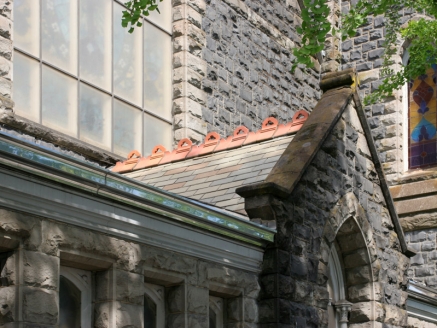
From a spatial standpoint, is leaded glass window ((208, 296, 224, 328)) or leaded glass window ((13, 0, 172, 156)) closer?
leaded glass window ((208, 296, 224, 328))

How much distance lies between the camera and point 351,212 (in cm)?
1107

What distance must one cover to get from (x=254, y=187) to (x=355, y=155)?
2149 mm

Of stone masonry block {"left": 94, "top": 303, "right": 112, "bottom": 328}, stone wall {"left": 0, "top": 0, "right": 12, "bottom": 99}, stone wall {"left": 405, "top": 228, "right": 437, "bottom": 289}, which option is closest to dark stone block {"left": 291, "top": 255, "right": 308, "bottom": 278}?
stone masonry block {"left": 94, "top": 303, "right": 112, "bottom": 328}

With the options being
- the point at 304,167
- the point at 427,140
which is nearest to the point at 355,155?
the point at 304,167

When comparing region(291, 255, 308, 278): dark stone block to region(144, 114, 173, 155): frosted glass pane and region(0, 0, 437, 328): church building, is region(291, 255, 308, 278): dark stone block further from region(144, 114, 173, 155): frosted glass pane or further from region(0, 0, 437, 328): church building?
region(144, 114, 173, 155): frosted glass pane

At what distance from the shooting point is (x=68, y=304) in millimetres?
7770

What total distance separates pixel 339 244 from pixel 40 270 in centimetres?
515

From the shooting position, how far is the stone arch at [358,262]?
1126 centimetres

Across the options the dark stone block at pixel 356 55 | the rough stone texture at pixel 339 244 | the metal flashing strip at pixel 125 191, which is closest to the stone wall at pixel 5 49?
the rough stone texture at pixel 339 244

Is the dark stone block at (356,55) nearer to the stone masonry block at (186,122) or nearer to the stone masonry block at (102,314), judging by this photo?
the stone masonry block at (186,122)

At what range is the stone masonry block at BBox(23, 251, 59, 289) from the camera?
703 centimetres

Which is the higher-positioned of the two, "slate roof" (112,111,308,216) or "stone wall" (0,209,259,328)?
"slate roof" (112,111,308,216)

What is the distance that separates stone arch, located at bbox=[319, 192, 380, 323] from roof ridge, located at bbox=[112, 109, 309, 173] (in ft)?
4.27

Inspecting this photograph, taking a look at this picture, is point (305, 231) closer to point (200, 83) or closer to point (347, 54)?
point (200, 83)
